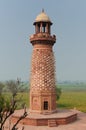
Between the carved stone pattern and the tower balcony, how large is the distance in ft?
3.15

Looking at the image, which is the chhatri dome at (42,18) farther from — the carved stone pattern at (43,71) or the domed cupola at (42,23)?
the carved stone pattern at (43,71)

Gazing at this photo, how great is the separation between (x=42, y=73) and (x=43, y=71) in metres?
0.23

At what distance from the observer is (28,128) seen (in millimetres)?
22719

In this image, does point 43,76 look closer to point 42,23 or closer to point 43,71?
point 43,71

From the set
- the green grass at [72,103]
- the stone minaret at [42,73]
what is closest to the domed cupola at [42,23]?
the stone minaret at [42,73]

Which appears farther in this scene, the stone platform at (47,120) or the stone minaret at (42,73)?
the stone minaret at (42,73)

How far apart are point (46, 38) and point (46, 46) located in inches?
33.8

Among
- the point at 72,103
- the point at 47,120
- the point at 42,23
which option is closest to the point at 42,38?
the point at 42,23

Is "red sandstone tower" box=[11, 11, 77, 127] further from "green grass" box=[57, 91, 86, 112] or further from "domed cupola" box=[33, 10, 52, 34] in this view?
"green grass" box=[57, 91, 86, 112]

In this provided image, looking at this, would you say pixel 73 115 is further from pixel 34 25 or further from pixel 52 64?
pixel 34 25

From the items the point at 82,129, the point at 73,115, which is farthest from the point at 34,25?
the point at 82,129

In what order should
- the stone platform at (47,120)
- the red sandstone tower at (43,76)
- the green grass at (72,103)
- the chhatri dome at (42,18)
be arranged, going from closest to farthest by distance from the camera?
the stone platform at (47,120) → the red sandstone tower at (43,76) → the chhatri dome at (42,18) → the green grass at (72,103)

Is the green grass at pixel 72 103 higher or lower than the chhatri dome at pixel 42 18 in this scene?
lower

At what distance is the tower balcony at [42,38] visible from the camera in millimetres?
26328
